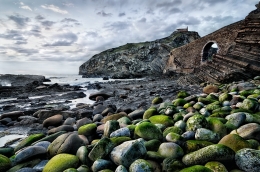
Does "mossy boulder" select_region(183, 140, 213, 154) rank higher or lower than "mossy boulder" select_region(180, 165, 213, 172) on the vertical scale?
higher

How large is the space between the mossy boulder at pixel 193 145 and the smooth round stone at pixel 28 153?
2258 millimetres

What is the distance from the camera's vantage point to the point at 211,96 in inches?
235

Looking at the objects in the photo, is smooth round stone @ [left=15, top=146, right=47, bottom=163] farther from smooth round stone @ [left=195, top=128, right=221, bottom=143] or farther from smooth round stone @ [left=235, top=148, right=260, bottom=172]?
smooth round stone @ [left=235, top=148, right=260, bottom=172]

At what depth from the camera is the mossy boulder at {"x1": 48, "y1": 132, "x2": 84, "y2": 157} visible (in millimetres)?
3396

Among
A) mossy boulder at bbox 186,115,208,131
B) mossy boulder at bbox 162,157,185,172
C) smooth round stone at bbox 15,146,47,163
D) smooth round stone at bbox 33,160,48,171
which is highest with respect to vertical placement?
mossy boulder at bbox 186,115,208,131

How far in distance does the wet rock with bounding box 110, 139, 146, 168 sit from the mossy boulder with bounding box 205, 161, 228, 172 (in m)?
0.83

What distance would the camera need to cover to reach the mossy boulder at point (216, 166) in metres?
2.36

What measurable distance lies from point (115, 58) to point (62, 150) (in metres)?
65.1

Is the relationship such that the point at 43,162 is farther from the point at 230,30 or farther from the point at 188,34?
the point at 188,34

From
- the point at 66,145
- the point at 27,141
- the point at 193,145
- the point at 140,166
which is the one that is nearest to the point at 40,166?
the point at 66,145

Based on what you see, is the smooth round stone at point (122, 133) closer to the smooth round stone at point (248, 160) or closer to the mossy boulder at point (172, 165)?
the mossy boulder at point (172, 165)

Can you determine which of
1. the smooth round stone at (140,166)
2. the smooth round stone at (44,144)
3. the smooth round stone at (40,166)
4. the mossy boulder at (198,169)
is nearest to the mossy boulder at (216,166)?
the mossy boulder at (198,169)

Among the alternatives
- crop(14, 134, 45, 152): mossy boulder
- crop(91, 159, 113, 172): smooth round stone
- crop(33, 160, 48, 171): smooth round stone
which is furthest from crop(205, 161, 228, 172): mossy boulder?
crop(14, 134, 45, 152): mossy boulder

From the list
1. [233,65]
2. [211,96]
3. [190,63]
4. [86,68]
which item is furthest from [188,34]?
[211,96]
